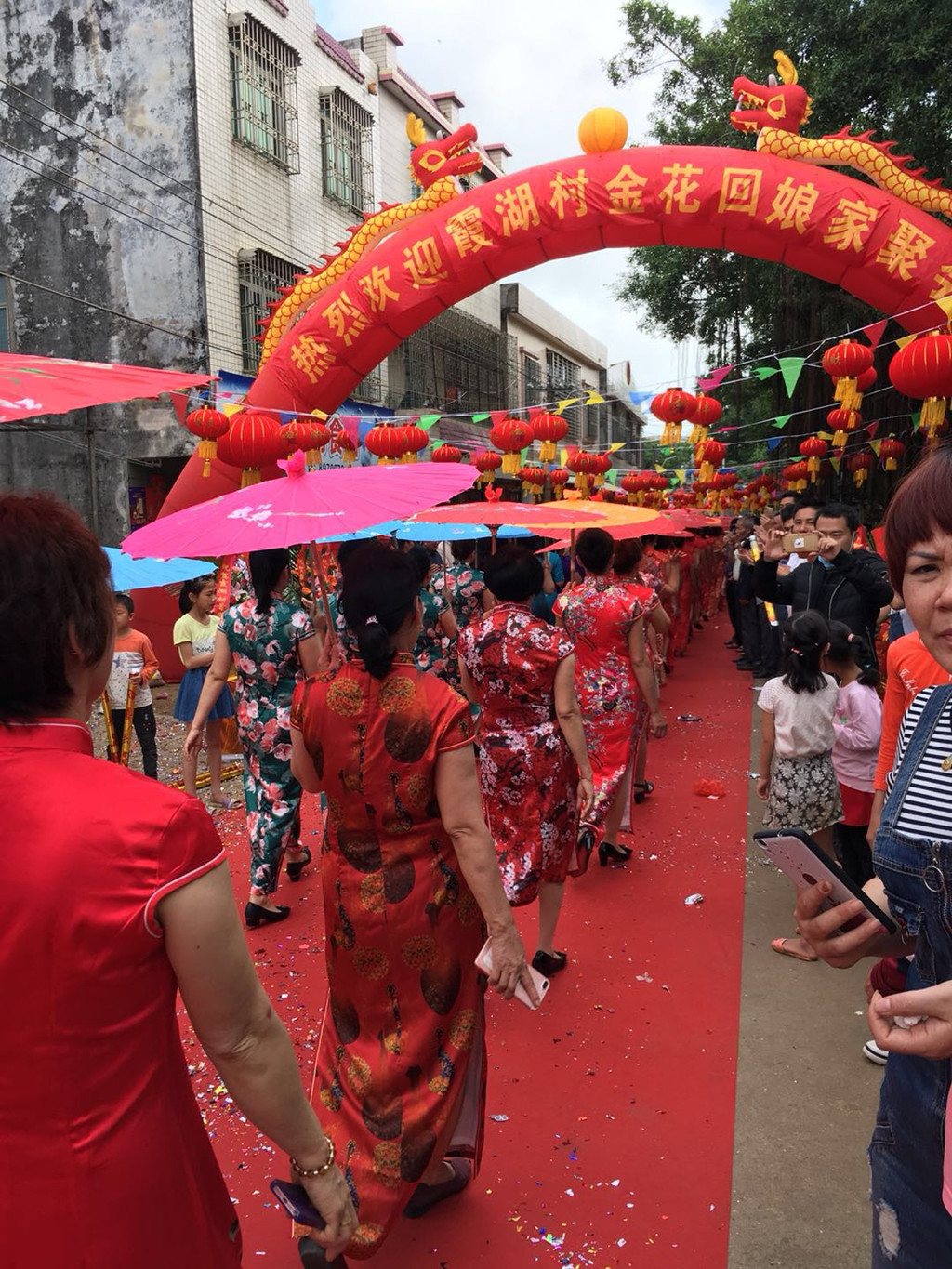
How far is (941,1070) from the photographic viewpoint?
4.20ft

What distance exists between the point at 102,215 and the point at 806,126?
931 cm

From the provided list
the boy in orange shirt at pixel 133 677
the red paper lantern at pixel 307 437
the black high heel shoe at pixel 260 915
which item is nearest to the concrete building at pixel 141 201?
the red paper lantern at pixel 307 437

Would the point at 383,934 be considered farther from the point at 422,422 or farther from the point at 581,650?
the point at 422,422

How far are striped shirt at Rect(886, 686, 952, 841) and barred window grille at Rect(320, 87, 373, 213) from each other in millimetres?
15449

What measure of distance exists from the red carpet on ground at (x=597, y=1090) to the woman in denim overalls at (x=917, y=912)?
1.09 meters

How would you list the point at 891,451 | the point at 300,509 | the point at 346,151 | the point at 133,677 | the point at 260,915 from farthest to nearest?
the point at 346,151
the point at 891,451
the point at 133,677
the point at 260,915
the point at 300,509

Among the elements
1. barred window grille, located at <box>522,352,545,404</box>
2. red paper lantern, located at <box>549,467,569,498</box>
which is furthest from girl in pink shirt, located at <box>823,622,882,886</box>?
barred window grille, located at <box>522,352,545,404</box>

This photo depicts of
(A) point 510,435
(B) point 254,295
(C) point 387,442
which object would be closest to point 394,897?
(C) point 387,442

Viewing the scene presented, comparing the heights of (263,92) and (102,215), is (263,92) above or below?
above

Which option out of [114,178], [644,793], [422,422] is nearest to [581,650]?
[644,793]

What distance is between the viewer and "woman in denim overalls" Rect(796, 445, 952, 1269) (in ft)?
4.17

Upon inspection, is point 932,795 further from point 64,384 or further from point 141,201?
point 141,201

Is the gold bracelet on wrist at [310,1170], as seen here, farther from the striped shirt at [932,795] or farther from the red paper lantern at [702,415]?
the red paper lantern at [702,415]

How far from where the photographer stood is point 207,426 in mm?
6395
